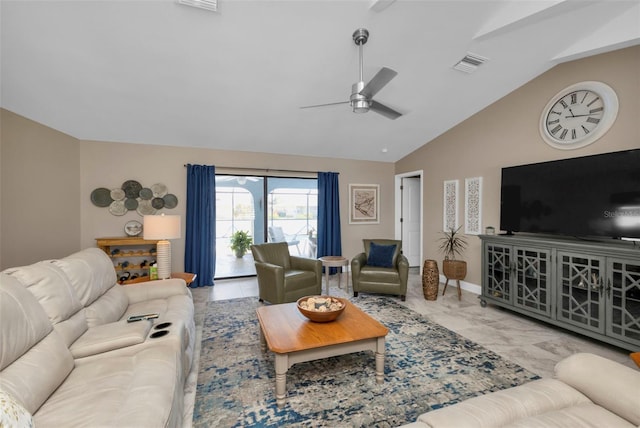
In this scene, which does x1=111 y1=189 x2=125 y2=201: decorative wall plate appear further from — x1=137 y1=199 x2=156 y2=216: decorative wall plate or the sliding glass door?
the sliding glass door

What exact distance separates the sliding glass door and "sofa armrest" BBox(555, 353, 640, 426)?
4.60 m

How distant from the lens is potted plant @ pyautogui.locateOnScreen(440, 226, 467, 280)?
159 inches

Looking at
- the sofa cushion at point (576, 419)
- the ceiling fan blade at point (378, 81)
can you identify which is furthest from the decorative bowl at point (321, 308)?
the ceiling fan blade at point (378, 81)

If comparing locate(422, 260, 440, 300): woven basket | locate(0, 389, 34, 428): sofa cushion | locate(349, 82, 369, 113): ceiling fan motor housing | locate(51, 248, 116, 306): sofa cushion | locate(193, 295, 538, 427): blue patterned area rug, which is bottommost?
locate(193, 295, 538, 427): blue patterned area rug

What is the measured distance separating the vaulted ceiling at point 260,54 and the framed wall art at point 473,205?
3.76 feet

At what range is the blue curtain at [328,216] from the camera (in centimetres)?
550

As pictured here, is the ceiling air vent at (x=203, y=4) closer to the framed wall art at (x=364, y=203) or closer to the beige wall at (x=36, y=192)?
the beige wall at (x=36, y=192)

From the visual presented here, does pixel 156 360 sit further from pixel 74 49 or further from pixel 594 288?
pixel 594 288

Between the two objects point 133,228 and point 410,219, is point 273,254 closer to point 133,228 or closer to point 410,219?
point 133,228

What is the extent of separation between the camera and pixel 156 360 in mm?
1527

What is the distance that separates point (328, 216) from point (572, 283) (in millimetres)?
3733

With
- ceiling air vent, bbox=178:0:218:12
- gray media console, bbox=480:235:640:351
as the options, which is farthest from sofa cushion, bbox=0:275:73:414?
gray media console, bbox=480:235:640:351

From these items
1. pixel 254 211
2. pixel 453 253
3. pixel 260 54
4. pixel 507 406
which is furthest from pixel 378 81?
pixel 254 211

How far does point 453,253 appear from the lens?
4.57 m
